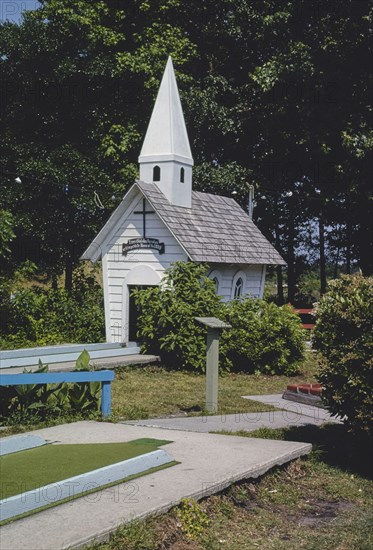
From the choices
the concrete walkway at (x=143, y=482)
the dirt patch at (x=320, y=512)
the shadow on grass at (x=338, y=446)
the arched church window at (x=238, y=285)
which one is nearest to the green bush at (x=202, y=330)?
the arched church window at (x=238, y=285)

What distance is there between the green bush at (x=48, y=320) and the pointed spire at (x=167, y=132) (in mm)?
5046

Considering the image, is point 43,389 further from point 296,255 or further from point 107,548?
point 296,255

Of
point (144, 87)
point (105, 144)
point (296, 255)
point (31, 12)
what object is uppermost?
point (31, 12)

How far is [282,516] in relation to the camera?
6.91m

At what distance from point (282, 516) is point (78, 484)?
6.67ft

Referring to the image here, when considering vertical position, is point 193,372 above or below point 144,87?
below

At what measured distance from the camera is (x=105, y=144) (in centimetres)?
2984

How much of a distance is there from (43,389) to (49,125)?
19881 millimetres

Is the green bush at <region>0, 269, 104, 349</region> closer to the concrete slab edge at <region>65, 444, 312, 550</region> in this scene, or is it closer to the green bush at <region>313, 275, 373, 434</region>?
the green bush at <region>313, 275, 373, 434</region>

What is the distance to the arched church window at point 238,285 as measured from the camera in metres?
20.8

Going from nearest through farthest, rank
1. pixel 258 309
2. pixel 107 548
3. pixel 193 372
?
1. pixel 107 548
2. pixel 193 372
3. pixel 258 309

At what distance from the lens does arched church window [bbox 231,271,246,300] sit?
20.8m

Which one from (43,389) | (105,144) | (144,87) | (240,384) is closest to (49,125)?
(105,144)

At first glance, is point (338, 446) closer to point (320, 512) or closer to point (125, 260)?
point (320, 512)
